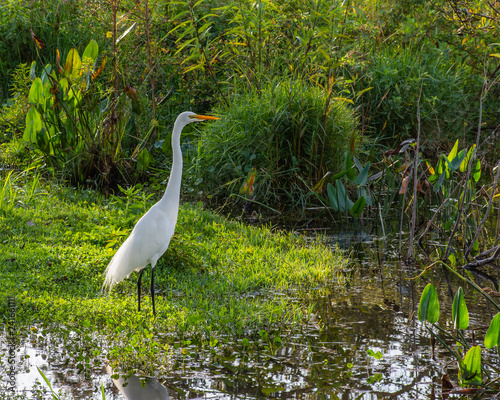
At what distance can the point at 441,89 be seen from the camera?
8414 mm

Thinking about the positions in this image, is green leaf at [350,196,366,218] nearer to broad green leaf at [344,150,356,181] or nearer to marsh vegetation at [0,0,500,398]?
marsh vegetation at [0,0,500,398]

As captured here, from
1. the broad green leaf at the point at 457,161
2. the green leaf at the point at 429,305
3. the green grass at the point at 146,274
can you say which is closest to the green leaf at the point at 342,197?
the green grass at the point at 146,274

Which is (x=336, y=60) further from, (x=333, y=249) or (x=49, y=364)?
(x=49, y=364)

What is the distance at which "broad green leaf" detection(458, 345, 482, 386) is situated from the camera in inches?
111

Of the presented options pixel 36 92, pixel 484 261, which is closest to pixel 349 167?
pixel 484 261

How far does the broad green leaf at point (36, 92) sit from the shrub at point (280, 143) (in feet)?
6.36

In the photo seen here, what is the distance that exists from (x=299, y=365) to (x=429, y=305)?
0.81m

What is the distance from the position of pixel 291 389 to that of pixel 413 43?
24.6 feet

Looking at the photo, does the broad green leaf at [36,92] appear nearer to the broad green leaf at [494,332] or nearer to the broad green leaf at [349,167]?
the broad green leaf at [349,167]

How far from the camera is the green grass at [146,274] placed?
379cm

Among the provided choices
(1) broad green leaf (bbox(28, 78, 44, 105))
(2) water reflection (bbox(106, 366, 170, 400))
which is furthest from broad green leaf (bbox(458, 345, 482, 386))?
(1) broad green leaf (bbox(28, 78, 44, 105))

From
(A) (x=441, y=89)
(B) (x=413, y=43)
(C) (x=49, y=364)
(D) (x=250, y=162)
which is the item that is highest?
(B) (x=413, y=43)

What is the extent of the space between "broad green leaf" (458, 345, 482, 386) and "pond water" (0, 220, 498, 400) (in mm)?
175

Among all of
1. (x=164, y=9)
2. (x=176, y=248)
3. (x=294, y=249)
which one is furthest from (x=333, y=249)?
(x=164, y=9)
